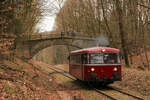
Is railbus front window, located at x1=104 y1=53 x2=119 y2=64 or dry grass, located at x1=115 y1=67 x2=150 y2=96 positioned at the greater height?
railbus front window, located at x1=104 y1=53 x2=119 y2=64

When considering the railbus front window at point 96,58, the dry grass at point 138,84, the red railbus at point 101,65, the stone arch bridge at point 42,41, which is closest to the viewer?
the dry grass at point 138,84

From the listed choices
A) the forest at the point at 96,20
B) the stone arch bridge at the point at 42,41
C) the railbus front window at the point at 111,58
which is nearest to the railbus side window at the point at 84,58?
the railbus front window at the point at 111,58

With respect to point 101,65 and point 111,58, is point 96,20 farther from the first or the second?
point 101,65

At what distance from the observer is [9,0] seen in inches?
390

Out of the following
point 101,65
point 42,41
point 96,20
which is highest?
point 96,20

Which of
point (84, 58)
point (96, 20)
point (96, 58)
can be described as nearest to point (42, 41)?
point (96, 20)

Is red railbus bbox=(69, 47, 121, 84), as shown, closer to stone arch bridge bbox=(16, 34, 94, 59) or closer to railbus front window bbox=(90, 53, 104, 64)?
railbus front window bbox=(90, 53, 104, 64)

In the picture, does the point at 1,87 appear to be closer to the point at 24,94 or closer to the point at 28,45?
the point at 24,94

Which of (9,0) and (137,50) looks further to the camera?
(137,50)

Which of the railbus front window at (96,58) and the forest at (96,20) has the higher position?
the forest at (96,20)

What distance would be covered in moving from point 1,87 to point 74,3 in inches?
1067

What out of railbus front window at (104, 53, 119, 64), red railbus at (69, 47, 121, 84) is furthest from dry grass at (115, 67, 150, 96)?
railbus front window at (104, 53, 119, 64)

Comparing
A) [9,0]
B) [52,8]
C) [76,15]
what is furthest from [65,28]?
[9,0]

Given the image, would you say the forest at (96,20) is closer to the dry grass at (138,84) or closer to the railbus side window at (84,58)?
the railbus side window at (84,58)
